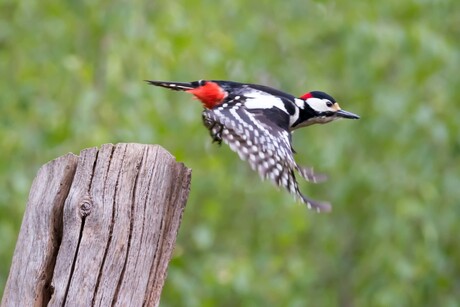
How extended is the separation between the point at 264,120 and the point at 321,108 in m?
0.82

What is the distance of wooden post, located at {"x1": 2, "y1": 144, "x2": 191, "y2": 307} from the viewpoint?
366 centimetres

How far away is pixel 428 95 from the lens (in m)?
9.01

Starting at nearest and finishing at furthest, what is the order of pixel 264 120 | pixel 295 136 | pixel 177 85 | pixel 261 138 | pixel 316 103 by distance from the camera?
pixel 261 138 → pixel 264 120 → pixel 177 85 → pixel 316 103 → pixel 295 136

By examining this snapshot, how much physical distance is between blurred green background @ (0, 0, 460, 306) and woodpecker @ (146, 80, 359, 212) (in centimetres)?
131

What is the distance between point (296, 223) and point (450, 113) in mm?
1573

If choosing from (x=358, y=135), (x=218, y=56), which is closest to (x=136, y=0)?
(x=218, y=56)

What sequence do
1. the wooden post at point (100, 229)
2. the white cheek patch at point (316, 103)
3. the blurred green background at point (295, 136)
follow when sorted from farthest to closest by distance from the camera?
the blurred green background at point (295, 136)
the white cheek patch at point (316, 103)
the wooden post at point (100, 229)

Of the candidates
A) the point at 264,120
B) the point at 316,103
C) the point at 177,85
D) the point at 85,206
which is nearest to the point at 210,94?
the point at 177,85

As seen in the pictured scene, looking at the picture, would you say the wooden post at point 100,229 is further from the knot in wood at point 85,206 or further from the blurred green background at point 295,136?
the blurred green background at point 295,136

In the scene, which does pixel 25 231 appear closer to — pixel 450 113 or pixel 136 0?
pixel 136 0

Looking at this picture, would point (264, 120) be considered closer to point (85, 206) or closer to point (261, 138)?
point (261, 138)

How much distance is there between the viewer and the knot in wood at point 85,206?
3.71 metres

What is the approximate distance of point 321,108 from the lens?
5.92 meters

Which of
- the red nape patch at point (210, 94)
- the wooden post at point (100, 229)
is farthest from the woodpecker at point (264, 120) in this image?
the wooden post at point (100, 229)
